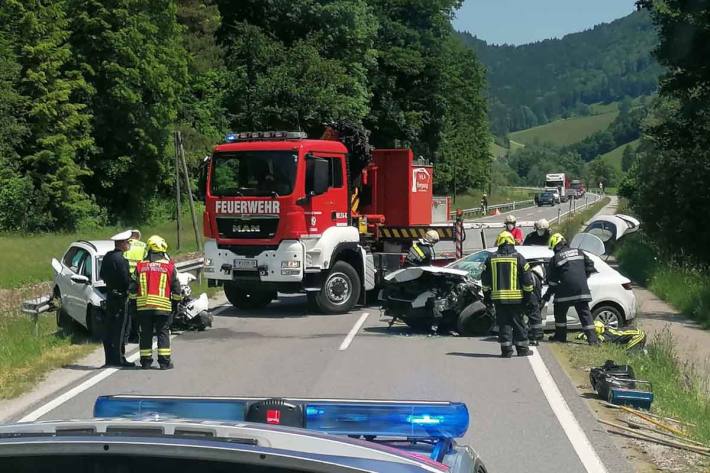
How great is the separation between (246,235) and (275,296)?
2774 millimetres

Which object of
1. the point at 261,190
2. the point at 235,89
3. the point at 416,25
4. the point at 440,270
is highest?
the point at 416,25

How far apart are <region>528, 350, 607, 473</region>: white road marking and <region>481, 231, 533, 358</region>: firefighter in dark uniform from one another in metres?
0.38

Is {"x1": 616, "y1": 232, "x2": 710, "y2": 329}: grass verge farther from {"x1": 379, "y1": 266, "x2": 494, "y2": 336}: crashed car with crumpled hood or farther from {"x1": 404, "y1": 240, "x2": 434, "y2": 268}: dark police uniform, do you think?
{"x1": 379, "y1": 266, "x2": 494, "y2": 336}: crashed car with crumpled hood

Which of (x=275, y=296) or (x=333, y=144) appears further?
(x=275, y=296)

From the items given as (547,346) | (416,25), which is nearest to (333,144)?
(547,346)

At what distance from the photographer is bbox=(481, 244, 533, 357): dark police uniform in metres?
12.8

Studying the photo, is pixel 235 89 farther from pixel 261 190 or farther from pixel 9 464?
pixel 9 464

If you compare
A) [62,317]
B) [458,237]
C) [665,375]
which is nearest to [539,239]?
Result: [458,237]

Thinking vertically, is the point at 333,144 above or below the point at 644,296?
above

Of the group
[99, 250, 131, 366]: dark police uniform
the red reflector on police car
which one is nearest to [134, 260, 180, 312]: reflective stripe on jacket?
[99, 250, 131, 366]: dark police uniform

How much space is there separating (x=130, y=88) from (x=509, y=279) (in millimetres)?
31723

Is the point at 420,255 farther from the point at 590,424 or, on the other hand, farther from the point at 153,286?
the point at 590,424

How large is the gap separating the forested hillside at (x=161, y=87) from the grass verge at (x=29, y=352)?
15.4m

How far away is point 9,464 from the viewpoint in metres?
2.64
